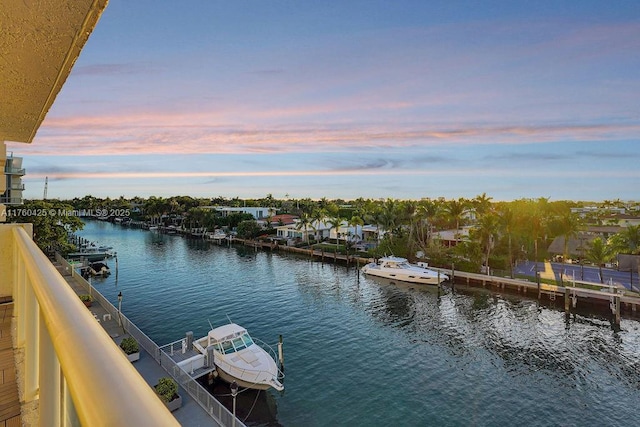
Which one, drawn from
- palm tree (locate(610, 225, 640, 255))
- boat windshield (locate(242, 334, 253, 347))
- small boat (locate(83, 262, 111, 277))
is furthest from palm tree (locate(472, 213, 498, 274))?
small boat (locate(83, 262, 111, 277))

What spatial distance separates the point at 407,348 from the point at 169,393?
1374 cm

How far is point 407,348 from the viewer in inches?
815

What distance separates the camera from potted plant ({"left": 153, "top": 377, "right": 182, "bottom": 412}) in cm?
1152

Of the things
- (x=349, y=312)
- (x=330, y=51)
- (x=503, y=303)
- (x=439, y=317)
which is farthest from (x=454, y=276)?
(x=330, y=51)

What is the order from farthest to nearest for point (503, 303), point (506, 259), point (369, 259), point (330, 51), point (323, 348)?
point (369, 259) → point (506, 259) → point (503, 303) → point (330, 51) → point (323, 348)

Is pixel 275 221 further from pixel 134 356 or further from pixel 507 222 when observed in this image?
pixel 134 356

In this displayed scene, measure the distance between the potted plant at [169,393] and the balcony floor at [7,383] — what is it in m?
7.63

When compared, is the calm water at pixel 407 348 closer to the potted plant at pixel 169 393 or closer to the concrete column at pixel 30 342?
the potted plant at pixel 169 393

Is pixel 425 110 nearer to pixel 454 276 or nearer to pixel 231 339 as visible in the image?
pixel 454 276

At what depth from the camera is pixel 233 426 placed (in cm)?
1075

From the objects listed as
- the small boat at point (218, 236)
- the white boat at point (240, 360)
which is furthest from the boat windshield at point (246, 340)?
the small boat at point (218, 236)

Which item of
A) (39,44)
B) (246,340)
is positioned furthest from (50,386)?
(246,340)

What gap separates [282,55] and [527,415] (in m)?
24.8

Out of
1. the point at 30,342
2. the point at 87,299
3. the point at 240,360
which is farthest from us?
the point at 87,299
